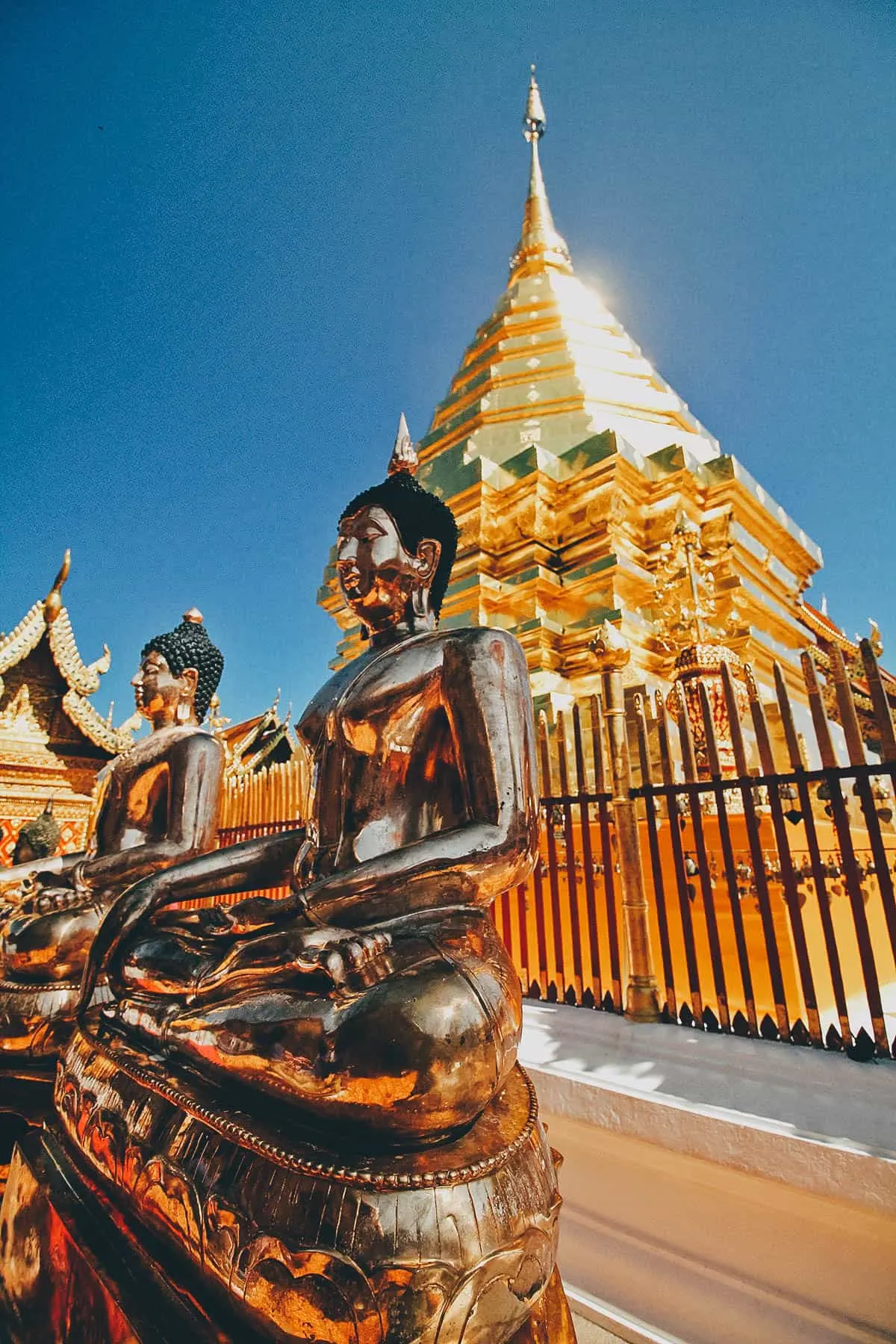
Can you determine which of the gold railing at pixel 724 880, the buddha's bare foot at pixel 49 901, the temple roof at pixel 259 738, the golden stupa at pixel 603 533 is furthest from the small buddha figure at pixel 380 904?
the temple roof at pixel 259 738

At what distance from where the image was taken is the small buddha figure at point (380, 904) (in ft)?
3.06

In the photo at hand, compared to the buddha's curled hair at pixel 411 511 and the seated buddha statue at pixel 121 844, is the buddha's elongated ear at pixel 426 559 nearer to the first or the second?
the buddha's curled hair at pixel 411 511

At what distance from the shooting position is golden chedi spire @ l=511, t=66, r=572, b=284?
44.5ft

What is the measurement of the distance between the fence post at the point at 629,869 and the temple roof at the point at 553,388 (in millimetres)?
5685

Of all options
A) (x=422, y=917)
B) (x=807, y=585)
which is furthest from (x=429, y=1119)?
(x=807, y=585)

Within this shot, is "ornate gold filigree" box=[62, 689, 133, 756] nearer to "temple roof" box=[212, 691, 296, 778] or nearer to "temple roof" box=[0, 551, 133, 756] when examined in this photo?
"temple roof" box=[0, 551, 133, 756]

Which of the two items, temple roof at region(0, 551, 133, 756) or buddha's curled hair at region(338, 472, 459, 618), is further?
temple roof at region(0, 551, 133, 756)

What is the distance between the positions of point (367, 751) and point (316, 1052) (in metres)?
0.75

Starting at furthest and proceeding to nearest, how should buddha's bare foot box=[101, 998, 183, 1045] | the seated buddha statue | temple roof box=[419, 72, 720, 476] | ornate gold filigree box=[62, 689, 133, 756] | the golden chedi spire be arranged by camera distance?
the golden chedi spire < temple roof box=[419, 72, 720, 476] < ornate gold filigree box=[62, 689, 133, 756] < the seated buddha statue < buddha's bare foot box=[101, 998, 183, 1045]

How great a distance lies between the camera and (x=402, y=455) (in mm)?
2277

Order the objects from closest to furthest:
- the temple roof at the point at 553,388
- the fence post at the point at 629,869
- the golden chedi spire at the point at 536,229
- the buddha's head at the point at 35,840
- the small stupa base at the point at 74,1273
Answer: the small stupa base at the point at 74,1273 → the fence post at the point at 629,869 → the buddha's head at the point at 35,840 → the temple roof at the point at 553,388 → the golden chedi spire at the point at 536,229

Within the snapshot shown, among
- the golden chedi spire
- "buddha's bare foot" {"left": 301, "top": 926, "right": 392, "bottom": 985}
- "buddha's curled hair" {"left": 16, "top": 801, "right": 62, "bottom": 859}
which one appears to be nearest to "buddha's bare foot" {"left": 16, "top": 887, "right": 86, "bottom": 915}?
"buddha's bare foot" {"left": 301, "top": 926, "right": 392, "bottom": 985}

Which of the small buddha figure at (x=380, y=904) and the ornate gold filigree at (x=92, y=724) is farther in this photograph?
the ornate gold filigree at (x=92, y=724)

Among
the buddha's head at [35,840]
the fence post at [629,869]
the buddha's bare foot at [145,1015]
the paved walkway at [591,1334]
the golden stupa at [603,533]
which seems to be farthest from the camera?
the buddha's head at [35,840]
